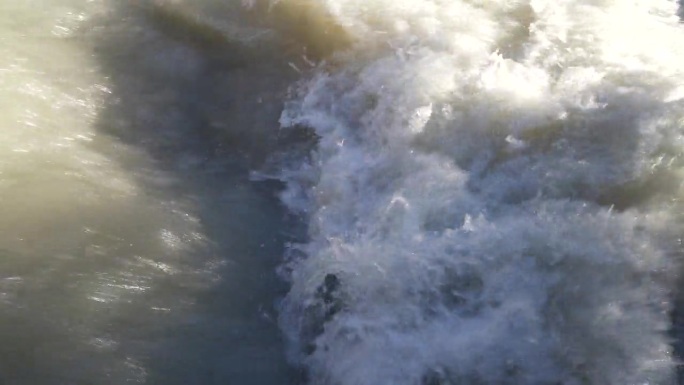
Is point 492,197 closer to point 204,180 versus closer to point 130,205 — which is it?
point 204,180

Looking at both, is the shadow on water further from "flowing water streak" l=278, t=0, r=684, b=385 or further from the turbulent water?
"flowing water streak" l=278, t=0, r=684, b=385

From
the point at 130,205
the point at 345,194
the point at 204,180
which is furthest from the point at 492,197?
the point at 130,205

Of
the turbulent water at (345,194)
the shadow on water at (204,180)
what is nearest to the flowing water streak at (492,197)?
the turbulent water at (345,194)

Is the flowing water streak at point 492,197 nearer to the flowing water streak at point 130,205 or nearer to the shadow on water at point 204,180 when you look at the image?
the shadow on water at point 204,180

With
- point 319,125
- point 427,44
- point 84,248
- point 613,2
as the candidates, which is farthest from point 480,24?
point 84,248

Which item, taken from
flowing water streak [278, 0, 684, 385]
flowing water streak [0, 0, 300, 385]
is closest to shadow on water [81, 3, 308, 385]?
flowing water streak [0, 0, 300, 385]

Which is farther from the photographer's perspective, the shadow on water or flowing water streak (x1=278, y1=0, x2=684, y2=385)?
the shadow on water
